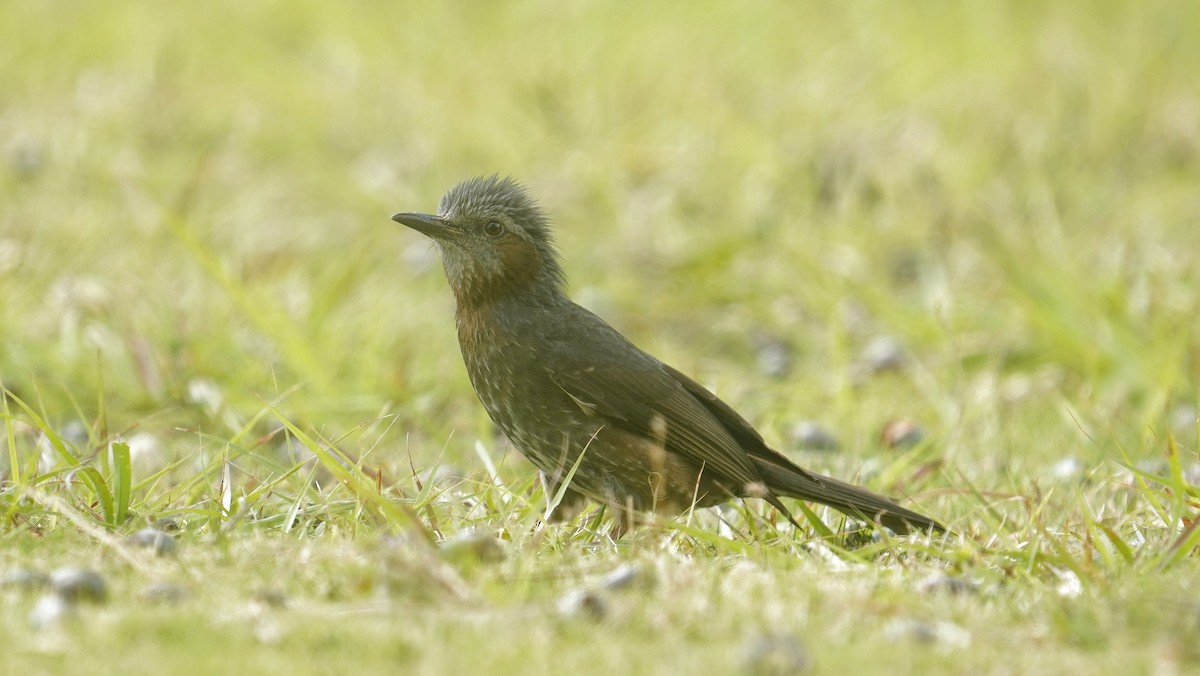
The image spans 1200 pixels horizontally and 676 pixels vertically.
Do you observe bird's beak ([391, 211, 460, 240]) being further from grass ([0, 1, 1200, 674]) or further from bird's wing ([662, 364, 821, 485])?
bird's wing ([662, 364, 821, 485])

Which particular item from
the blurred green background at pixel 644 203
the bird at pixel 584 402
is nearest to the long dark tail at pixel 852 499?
the bird at pixel 584 402

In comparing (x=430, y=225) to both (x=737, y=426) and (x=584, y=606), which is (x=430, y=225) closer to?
(x=737, y=426)

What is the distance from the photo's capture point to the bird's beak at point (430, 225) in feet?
15.2

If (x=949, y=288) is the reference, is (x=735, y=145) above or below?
above

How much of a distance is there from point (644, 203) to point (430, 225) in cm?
372

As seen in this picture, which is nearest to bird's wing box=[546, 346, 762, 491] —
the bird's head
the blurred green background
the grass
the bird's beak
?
the grass

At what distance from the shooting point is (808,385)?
6.41 metres

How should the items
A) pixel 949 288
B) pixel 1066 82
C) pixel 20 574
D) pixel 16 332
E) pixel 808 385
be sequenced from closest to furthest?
pixel 20 574
pixel 16 332
pixel 808 385
pixel 949 288
pixel 1066 82

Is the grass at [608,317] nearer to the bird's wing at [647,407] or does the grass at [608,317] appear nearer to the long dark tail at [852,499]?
the long dark tail at [852,499]

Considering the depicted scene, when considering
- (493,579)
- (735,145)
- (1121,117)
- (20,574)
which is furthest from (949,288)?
(20,574)

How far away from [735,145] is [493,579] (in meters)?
6.15

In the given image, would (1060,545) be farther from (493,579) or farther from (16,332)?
(16,332)

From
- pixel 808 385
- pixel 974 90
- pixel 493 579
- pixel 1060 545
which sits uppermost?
pixel 974 90

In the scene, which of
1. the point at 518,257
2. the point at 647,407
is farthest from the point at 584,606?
the point at 518,257
